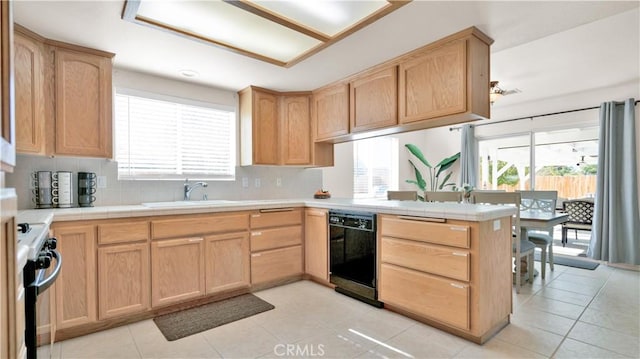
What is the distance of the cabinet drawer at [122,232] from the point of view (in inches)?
91.5

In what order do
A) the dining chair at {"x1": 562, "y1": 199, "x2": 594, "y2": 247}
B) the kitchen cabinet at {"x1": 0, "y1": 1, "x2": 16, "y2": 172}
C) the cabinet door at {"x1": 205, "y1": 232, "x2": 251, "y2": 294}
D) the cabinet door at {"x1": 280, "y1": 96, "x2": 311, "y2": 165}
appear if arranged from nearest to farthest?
the kitchen cabinet at {"x1": 0, "y1": 1, "x2": 16, "y2": 172}, the cabinet door at {"x1": 205, "y1": 232, "x2": 251, "y2": 294}, the cabinet door at {"x1": 280, "y1": 96, "x2": 311, "y2": 165}, the dining chair at {"x1": 562, "y1": 199, "x2": 594, "y2": 247}

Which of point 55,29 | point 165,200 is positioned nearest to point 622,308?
point 165,200

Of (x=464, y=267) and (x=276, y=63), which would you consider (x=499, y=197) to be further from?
(x=276, y=63)

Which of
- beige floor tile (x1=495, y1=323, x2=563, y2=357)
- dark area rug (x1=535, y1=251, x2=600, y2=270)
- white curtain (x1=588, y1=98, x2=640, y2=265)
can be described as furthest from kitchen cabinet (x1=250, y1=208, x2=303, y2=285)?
white curtain (x1=588, y1=98, x2=640, y2=265)

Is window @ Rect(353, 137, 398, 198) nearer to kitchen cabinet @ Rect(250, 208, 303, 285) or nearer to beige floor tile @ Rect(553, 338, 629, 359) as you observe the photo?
kitchen cabinet @ Rect(250, 208, 303, 285)

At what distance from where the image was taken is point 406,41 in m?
2.50

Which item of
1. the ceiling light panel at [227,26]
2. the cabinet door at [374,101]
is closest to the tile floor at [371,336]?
the cabinet door at [374,101]

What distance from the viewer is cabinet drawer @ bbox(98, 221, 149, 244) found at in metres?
2.32

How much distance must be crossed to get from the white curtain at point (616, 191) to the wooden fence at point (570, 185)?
2.49 ft

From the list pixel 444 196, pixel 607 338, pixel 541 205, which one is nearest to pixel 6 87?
pixel 607 338

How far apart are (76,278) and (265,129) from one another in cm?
228

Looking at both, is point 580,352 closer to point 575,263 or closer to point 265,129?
point 575,263

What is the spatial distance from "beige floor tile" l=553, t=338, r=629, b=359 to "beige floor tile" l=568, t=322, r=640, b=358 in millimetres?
65

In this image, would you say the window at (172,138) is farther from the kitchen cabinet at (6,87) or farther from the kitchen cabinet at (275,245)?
the kitchen cabinet at (6,87)
